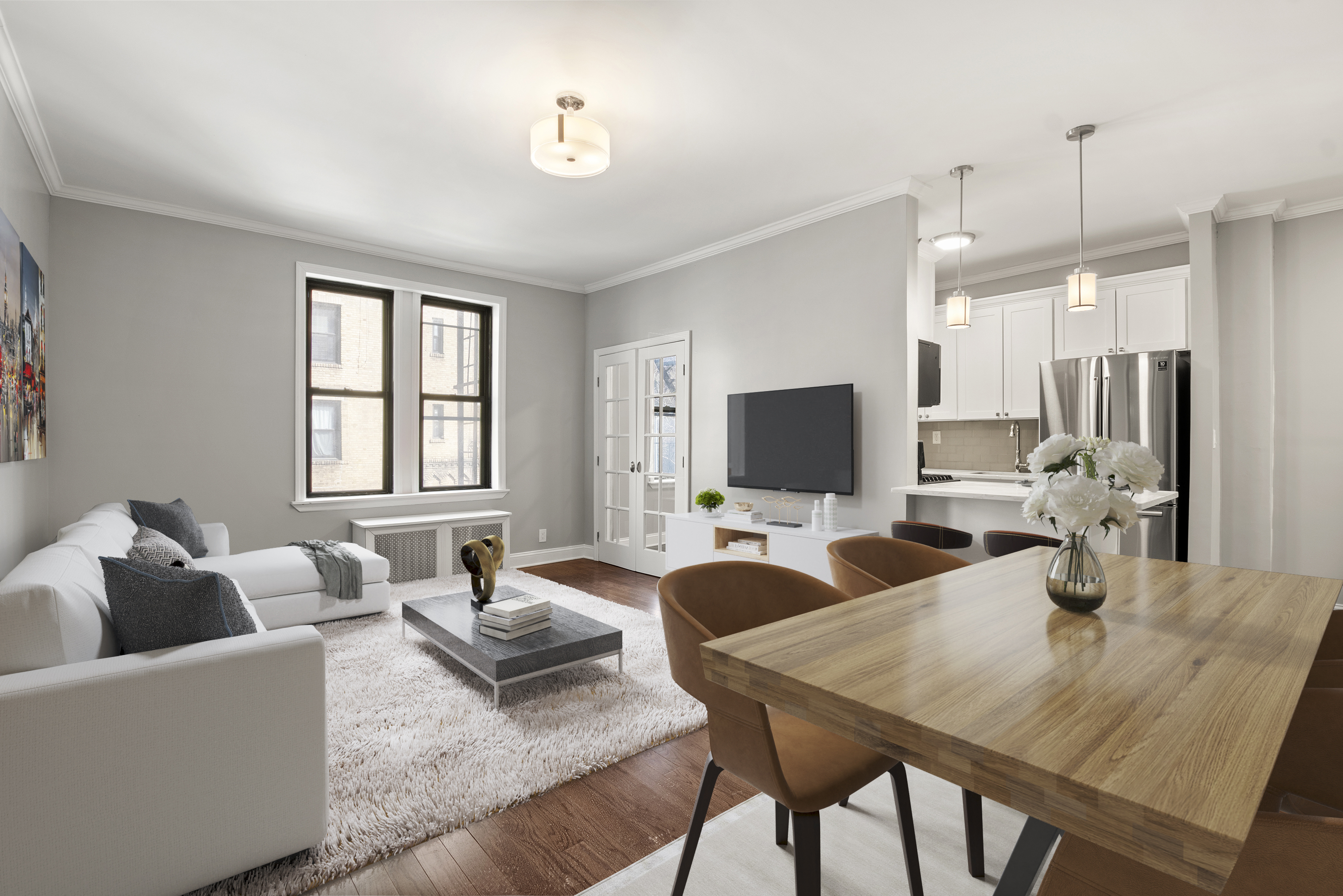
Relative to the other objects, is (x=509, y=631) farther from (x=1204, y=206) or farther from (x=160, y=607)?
(x=1204, y=206)

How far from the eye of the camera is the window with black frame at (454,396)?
5496 millimetres

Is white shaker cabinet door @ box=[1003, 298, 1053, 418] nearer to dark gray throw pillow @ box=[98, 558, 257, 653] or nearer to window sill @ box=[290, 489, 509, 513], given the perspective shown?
window sill @ box=[290, 489, 509, 513]

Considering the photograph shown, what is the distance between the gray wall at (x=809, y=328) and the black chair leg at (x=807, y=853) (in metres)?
2.88

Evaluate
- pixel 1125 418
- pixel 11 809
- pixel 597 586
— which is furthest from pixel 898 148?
pixel 11 809

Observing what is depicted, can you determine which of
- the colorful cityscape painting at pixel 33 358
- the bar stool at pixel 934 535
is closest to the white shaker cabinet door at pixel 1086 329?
the bar stool at pixel 934 535

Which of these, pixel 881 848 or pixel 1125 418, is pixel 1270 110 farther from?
pixel 881 848

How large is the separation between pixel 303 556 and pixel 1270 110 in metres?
5.61

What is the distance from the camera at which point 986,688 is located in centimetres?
90

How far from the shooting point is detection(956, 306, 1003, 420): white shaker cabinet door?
5289 mm

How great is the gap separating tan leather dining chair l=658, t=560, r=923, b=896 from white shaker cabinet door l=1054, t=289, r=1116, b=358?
165 inches

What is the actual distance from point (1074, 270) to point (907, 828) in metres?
4.95

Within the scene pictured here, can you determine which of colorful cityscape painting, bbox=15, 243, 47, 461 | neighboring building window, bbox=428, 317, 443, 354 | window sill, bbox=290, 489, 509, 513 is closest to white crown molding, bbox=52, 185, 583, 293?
neighboring building window, bbox=428, 317, 443, 354

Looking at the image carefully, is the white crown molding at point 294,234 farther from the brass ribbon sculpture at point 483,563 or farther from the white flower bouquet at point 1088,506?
the white flower bouquet at point 1088,506

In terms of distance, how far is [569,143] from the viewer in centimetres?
274
